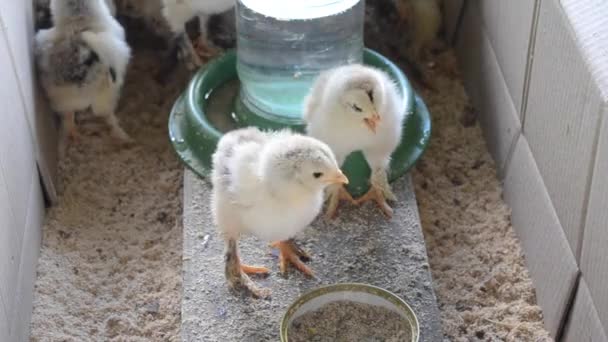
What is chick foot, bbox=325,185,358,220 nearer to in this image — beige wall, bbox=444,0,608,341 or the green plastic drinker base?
the green plastic drinker base

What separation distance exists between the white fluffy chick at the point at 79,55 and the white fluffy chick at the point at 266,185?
624 millimetres

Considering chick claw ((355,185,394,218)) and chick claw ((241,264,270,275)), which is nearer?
chick claw ((241,264,270,275))

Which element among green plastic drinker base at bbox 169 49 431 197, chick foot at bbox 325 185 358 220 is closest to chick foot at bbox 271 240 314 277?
chick foot at bbox 325 185 358 220

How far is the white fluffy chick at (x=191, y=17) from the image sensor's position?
2.54 metres

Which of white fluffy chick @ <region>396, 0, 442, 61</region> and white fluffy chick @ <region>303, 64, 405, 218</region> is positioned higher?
white fluffy chick @ <region>303, 64, 405, 218</region>

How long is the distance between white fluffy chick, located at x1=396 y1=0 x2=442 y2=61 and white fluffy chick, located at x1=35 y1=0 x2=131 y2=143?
0.88 meters

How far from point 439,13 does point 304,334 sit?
4.59ft

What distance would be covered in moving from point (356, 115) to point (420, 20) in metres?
0.96

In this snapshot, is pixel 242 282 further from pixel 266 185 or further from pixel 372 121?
pixel 372 121

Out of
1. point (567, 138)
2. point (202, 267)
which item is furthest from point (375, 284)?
point (567, 138)

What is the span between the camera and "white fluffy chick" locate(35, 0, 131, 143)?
2.30 m

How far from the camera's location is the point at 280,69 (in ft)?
8.12

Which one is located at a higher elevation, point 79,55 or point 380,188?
point 79,55

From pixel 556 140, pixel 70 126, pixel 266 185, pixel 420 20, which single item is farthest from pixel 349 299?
pixel 420 20
